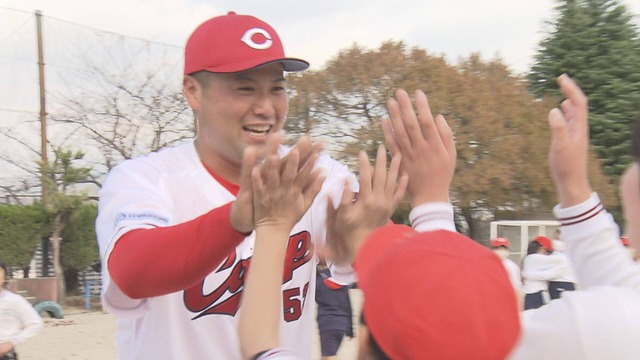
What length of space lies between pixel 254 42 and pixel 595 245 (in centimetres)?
111

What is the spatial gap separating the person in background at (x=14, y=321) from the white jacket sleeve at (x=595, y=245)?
4.78 meters

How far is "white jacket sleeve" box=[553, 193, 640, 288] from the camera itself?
73.2 inches


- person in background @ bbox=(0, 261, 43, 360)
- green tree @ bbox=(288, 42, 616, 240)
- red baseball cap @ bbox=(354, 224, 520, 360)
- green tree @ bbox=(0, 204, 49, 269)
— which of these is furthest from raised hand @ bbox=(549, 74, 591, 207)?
green tree @ bbox=(288, 42, 616, 240)

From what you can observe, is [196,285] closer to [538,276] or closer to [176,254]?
[176,254]

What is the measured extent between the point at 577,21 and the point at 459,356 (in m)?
26.8

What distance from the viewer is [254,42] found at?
1979 millimetres

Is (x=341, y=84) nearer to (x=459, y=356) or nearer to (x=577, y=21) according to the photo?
(x=577, y=21)

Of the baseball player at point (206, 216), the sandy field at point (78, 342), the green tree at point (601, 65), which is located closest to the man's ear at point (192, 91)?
the baseball player at point (206, 216)

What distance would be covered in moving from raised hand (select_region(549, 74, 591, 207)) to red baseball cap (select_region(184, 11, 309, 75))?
2.55ft

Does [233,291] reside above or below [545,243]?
above

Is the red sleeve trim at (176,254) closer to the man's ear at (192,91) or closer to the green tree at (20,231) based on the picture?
the man's ear at (192,91)

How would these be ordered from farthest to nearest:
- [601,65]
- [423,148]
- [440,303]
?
[601,65] → [423,148] → [440,303]

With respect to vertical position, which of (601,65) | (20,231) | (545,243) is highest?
(601,65)

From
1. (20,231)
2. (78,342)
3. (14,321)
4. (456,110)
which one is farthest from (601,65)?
(14,321)
